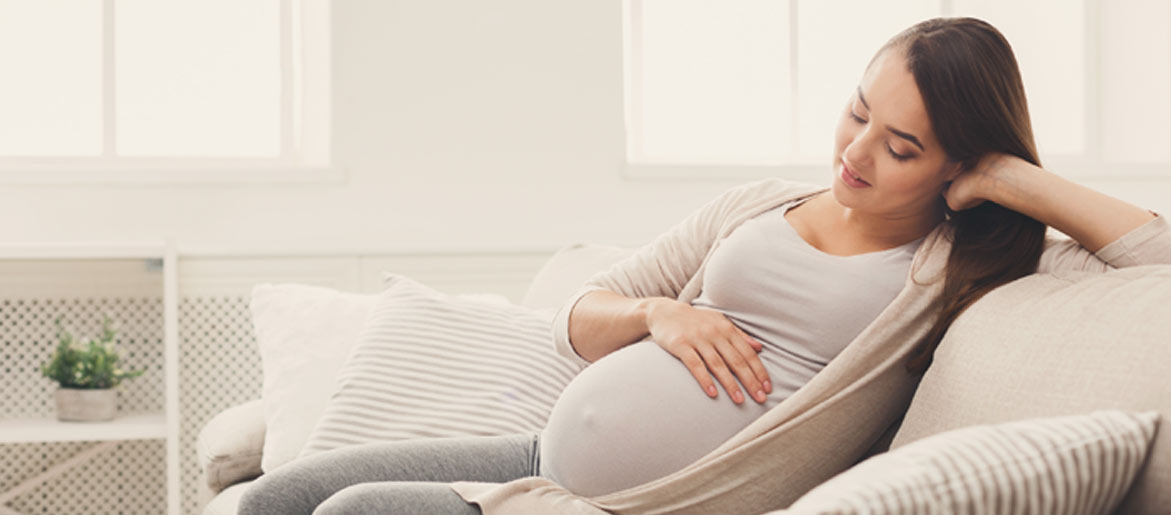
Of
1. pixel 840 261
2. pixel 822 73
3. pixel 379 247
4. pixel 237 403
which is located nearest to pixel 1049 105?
pixel 822 73

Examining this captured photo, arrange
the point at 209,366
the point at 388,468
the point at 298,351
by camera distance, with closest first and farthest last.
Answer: the point at 388,468, the point at 298,351, the point at 209,366

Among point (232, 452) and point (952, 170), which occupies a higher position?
point (952, 170)

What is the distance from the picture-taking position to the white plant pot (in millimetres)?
2266

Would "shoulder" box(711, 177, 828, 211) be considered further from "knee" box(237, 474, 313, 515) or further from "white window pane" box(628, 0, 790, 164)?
"white window pane" box(628, 0, 790, 164)

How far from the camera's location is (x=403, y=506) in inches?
39.9

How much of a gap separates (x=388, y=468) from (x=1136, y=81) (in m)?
3.22

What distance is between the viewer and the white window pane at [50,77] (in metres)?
2.74

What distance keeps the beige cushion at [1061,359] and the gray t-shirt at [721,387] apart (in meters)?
0.13

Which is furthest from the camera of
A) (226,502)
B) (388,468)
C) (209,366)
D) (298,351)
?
(209,366)

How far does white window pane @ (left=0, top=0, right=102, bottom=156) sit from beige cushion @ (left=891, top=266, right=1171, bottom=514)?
2621 millimetres

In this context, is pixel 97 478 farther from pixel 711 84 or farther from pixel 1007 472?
pixel 1007 472

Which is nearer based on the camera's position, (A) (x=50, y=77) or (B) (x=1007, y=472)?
(B) (x=1007, y=472)

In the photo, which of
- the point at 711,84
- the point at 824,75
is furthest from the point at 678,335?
the point at 824,75

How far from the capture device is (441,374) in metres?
1.64
